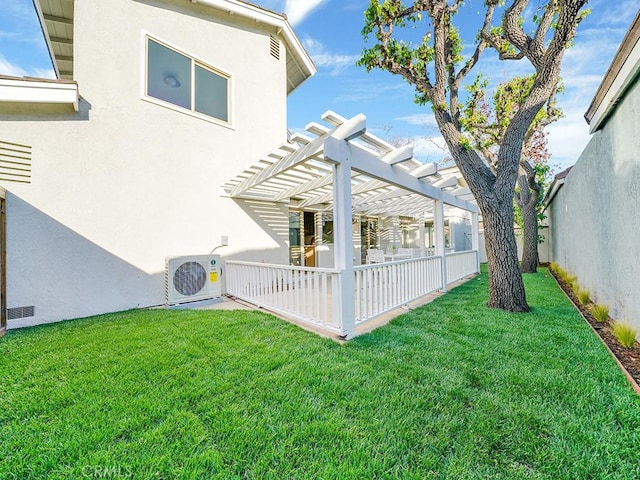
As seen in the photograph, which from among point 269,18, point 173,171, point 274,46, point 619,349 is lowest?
point 619,349

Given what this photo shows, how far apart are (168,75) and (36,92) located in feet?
9.08

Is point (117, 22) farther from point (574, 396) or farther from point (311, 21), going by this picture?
point (574, 396)

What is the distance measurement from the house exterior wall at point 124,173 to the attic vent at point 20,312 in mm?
87

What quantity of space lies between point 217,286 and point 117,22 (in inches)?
242

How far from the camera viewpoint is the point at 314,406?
240cm

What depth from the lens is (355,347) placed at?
3730 mm

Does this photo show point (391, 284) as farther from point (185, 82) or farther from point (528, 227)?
point (528, 227)

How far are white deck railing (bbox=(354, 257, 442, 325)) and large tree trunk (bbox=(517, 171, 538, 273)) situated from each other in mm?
5789

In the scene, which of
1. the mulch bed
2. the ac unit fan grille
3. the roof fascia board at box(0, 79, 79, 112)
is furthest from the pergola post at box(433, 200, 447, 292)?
the roof fascia board at box(0, 79, 79, 112)

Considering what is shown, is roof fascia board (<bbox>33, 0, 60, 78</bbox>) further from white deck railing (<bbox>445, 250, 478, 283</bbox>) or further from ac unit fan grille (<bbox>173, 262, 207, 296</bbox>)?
white deck railing (<bbox>445, 250, 478, 283</bbox>)

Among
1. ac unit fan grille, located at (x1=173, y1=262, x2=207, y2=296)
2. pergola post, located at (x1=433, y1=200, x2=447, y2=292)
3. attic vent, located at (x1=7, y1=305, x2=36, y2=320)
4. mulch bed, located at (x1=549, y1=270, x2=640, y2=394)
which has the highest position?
pergola post, located at (x1=433, y1=200, x2=447, y2=292)

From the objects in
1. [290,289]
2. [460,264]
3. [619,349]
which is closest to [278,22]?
[290,289]

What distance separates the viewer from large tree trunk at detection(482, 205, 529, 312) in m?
5.45

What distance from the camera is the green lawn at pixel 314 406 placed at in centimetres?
180
